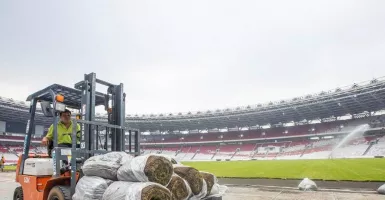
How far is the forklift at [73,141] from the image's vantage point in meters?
4.96

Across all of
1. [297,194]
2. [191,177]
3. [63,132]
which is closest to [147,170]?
[191,177]

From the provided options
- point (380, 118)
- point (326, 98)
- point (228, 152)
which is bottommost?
point (228, 152)

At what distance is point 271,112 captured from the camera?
49.7 metres

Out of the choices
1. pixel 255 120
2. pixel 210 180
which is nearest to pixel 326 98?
pixel 255 120

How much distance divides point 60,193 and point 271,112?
4802 centimetres

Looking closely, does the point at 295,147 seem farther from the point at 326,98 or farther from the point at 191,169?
the point at 191,169

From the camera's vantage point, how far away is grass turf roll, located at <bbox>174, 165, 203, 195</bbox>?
5285 millimetres

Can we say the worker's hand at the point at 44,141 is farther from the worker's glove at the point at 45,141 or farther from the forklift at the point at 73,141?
the forklift at the point at 73,141

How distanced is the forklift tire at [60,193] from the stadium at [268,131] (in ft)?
91.7

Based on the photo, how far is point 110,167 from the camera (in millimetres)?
4496

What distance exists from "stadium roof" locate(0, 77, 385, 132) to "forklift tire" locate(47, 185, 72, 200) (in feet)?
101

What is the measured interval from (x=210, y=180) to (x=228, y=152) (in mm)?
51988

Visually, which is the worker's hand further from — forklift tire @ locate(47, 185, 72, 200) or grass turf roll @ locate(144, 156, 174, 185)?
grass turf roll @ locate(144, 156, 174, 185)

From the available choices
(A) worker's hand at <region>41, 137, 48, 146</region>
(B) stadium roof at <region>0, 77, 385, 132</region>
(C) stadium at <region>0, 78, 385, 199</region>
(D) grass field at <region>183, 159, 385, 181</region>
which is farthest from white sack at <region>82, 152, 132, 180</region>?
(B) stadium roof at <region>0, 77, 385, 132</region>
